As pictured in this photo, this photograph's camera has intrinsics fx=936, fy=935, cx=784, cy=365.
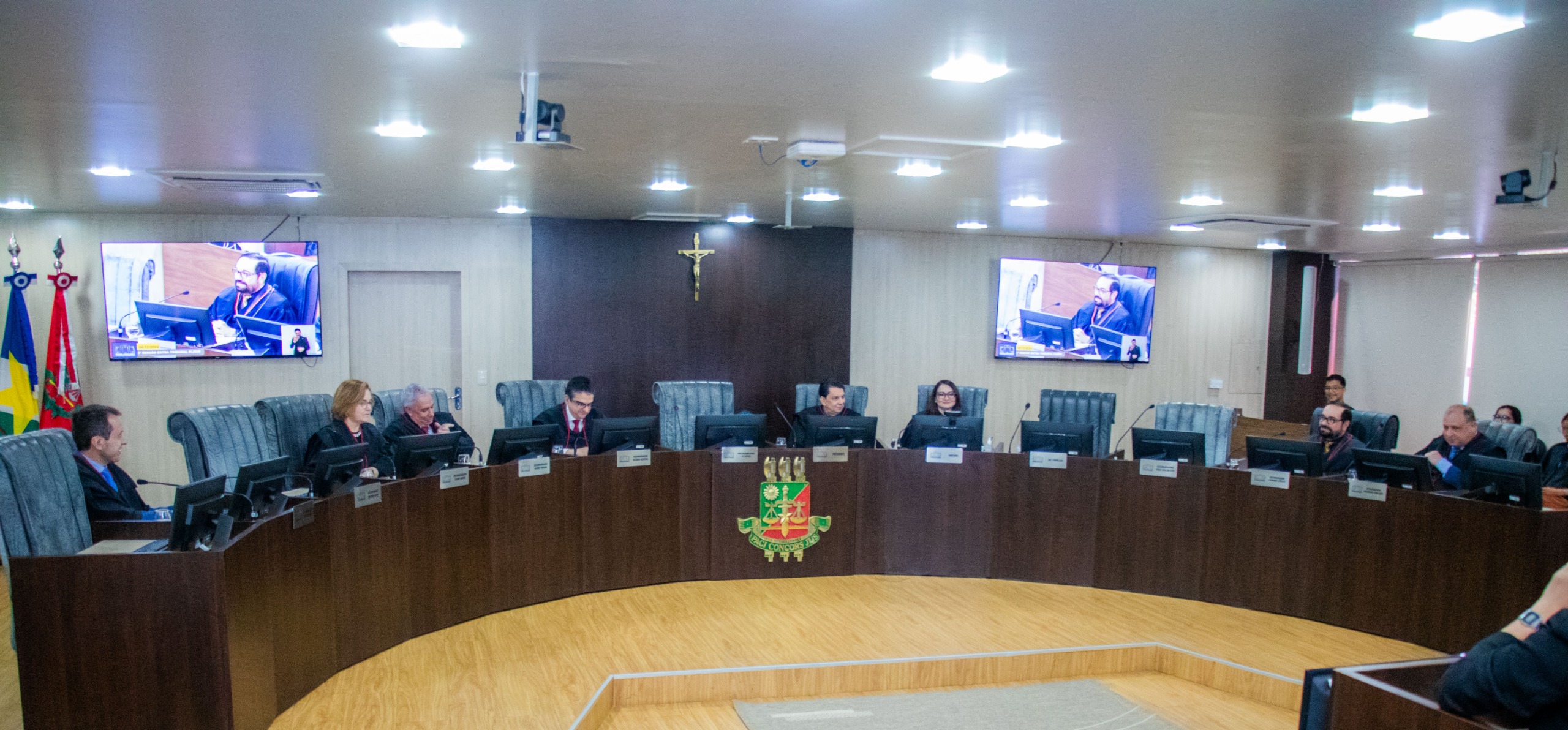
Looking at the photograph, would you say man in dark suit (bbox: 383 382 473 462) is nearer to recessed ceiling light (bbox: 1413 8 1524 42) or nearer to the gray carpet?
the gray carpet

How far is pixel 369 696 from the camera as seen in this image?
3.64 m

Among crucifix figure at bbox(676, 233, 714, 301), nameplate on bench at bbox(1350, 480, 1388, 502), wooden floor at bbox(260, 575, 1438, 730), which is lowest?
wooden floor at bbox(260, 575, 1438, 730)

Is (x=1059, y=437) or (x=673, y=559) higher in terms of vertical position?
(x=1059, y=437)

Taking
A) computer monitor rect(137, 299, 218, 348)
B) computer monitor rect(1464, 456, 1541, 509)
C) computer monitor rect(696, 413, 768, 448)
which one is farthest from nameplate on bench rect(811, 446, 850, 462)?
computer monitor rect(137, 299, 218, 348)

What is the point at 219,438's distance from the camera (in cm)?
462

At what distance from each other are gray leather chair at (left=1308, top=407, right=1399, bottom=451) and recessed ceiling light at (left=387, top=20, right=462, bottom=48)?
6077 millimetres

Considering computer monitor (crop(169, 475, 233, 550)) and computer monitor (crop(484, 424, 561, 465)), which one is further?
computer monitor (crop(484, 424, 561, 465))

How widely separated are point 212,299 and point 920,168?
19.3ft

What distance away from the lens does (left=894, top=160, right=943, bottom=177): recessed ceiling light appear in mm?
4691

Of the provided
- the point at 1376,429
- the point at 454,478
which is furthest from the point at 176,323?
the point at 1376,429

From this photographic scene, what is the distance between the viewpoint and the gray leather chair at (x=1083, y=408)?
22.7 feet

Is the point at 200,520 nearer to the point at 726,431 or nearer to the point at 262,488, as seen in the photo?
the point at 262,488

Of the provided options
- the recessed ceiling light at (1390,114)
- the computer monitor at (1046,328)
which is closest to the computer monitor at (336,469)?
the recessed ceiling light at (1390,114)

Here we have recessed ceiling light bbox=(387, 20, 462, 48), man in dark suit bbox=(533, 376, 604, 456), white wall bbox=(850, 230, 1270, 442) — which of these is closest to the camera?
recessed ceiling light bbox=(387, 20, 462, 48)
